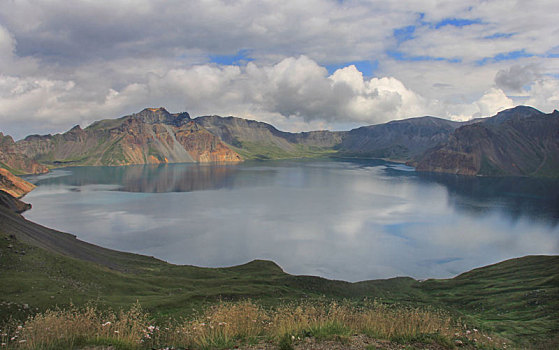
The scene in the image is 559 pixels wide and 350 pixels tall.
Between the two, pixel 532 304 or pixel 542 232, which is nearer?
pixel 532 304

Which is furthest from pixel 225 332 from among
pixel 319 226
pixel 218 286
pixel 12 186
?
pixel 12 186

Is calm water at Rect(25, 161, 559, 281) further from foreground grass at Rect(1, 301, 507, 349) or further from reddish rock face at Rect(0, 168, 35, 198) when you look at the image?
foreground grass at Rect(1, 301, 507, 349)

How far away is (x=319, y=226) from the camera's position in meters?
78.5

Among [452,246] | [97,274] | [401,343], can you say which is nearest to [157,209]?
[97,274]

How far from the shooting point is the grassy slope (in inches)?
840

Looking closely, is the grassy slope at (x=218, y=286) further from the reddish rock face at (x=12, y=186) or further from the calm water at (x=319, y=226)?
the reddish rock face at (x=12, y=186)

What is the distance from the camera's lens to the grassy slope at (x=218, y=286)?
70.0 feet

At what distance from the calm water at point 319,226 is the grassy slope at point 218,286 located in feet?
29.2

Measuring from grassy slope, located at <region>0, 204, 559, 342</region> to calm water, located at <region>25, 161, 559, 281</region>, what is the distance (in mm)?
8913

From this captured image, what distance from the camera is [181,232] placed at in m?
72.2

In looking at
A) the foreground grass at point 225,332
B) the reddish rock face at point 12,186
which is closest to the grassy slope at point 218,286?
the foreground grass at point 225,332

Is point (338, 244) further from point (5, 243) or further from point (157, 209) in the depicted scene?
point (157, 209)

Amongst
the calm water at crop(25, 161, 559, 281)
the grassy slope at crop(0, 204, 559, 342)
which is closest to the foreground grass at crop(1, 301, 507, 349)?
the grassy slope at crop(0, 204, 559, 342)

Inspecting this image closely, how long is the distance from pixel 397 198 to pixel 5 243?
113 meters
